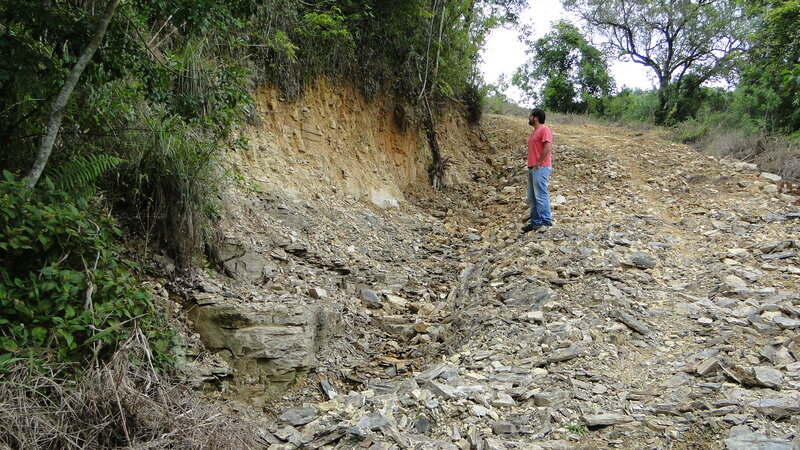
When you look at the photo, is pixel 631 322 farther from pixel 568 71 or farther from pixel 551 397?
pixel 568 71

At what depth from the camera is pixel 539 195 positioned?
6.96 metres

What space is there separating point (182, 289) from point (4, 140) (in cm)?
156

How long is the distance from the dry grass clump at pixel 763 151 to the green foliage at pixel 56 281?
10010 mm

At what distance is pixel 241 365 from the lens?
4.03m

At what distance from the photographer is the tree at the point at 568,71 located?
20734 mm

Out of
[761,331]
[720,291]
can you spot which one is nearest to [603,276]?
[720,291]

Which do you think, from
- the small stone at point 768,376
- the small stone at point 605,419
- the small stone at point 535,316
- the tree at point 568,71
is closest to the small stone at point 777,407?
the small stone at point 768,376

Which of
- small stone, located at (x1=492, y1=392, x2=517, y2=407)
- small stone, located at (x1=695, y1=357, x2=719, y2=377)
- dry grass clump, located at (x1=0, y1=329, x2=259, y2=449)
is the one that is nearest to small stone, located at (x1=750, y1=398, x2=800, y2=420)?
small stone, located at (x1=695, y1=357, x2=719, y2=377)

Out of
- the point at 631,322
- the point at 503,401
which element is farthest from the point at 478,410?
the point at 631,322

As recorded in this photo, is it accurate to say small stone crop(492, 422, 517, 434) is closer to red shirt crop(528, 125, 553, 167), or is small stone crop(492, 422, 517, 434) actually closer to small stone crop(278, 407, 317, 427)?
small stone crop(278, 407, 317, 427)

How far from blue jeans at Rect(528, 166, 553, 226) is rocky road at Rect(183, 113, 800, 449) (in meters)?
0.26

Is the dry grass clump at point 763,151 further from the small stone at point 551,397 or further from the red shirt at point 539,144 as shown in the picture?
the small stone at point 551,397

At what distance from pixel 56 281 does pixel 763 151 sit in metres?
11.8

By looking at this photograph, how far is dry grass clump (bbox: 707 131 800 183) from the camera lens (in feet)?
30.3
